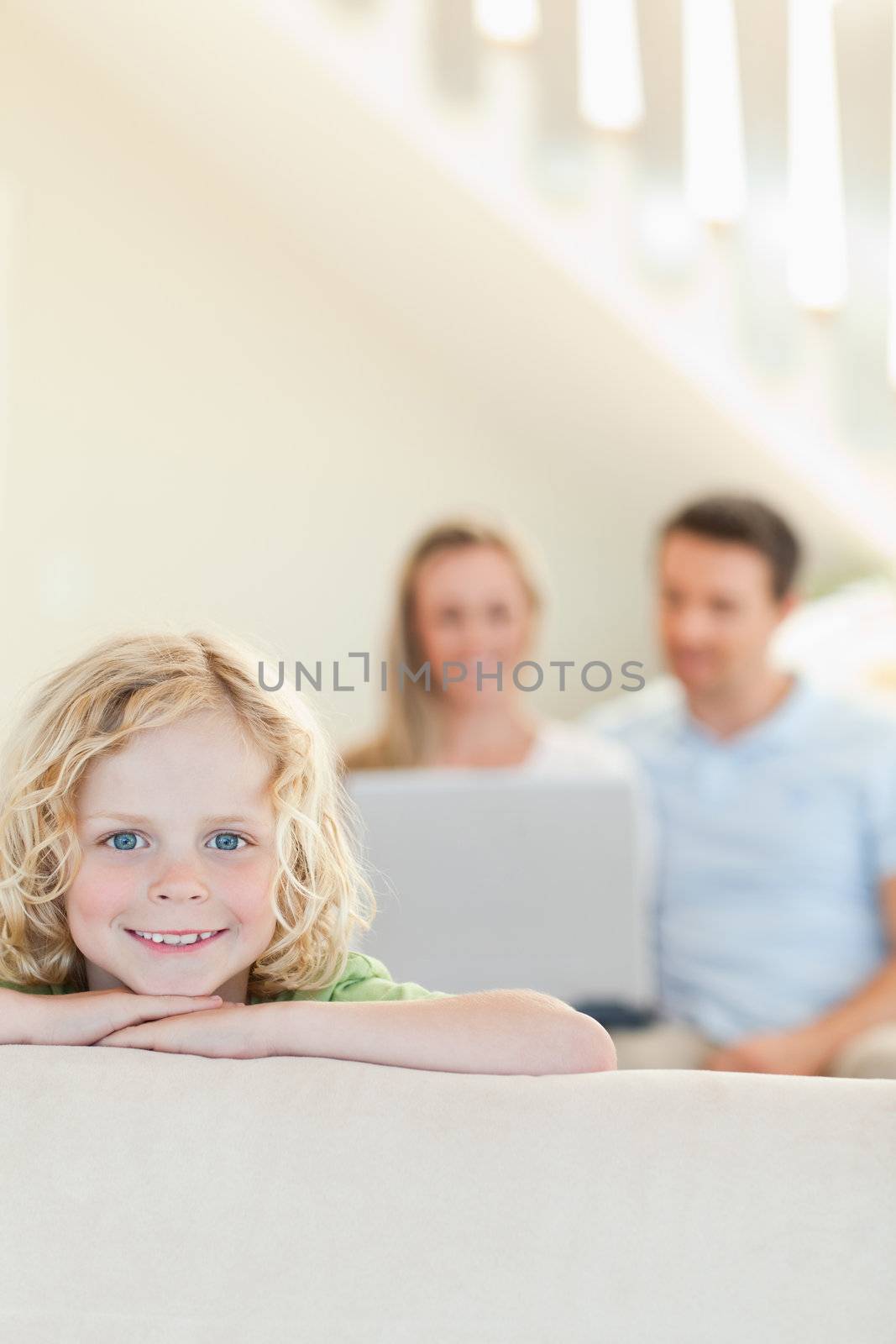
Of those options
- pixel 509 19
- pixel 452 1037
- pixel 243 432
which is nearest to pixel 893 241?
pixel 509 19

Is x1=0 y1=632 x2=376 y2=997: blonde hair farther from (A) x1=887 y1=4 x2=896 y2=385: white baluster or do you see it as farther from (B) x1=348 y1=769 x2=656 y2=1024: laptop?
(A) x1=887 y1=4 x2=896 y2=385: white baluster

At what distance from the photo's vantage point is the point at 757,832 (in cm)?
234

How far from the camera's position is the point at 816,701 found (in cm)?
243

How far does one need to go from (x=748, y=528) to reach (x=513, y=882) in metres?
0.91

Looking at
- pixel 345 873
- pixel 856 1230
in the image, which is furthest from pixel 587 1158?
pixel 345 873

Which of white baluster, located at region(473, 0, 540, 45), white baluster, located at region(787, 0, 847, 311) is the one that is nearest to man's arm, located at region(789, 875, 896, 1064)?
white baluster, located at region(787, 0, 847, 311)

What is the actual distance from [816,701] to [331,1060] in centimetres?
174

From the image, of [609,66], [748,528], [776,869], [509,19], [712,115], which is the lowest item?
[776,869]

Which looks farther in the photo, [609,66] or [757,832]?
[609,66]

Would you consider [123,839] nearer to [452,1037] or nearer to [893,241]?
[452,1037]

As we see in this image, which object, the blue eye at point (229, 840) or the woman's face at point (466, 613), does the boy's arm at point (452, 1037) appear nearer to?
the blue eye at point (229, 840)

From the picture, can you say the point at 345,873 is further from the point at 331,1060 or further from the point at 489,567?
the point at 489,567

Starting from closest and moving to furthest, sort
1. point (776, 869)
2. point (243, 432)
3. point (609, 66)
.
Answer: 1. point (776, 869)
2. point (609, 66)
3. point (243, 432)

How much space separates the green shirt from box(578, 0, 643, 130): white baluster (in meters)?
3.41
